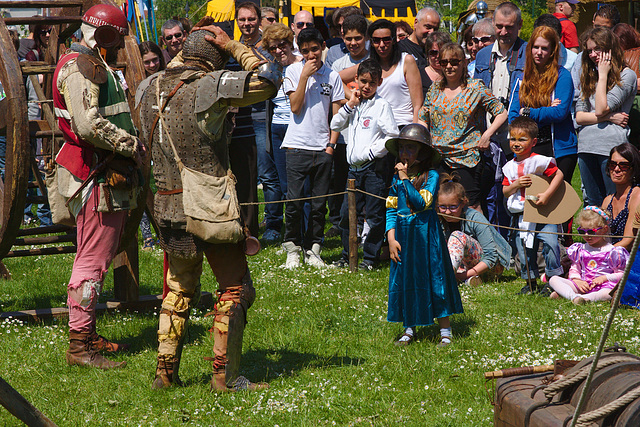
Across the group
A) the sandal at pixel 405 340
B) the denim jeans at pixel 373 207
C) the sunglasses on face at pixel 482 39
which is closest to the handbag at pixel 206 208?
the sandal at pixel 405 340

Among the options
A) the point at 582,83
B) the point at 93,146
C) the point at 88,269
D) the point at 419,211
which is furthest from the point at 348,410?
the point at 582,83

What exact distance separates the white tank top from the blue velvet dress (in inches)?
107

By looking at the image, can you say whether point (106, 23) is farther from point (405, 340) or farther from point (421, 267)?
point (405, 340)

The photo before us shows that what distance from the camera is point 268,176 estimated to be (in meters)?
9.62

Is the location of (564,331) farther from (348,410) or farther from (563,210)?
(348,410)

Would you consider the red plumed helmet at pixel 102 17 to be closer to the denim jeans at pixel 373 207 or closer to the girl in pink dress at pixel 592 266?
the denim jeans at pixel 373 207

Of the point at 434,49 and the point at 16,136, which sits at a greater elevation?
the point at 434,49

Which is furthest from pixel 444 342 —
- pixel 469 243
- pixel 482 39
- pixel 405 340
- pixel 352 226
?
pixel 482 39

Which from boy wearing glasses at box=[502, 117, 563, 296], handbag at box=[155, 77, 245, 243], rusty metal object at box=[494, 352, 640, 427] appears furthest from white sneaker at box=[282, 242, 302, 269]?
rusty metal object at box=[494, 352, 640, 427]

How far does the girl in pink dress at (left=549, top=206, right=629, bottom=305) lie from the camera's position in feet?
21.8

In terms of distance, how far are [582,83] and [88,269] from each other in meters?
5.21

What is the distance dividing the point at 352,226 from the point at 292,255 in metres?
0.90

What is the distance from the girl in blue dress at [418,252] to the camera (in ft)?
18.3

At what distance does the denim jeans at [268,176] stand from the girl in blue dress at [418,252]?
407cm
